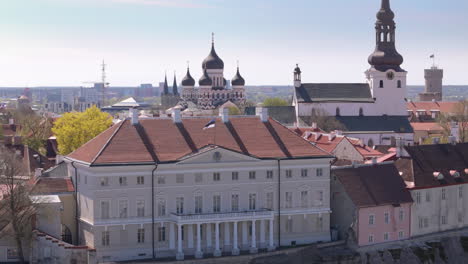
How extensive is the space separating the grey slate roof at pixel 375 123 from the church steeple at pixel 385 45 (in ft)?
22.3

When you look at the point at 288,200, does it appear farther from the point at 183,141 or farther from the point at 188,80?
the point at 188,80

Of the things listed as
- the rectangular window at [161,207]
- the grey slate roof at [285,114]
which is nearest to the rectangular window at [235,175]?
the rectangular window at [161,207]

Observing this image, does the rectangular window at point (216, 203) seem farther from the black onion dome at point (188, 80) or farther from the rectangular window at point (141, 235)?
the black onion dome at point (188, 80)

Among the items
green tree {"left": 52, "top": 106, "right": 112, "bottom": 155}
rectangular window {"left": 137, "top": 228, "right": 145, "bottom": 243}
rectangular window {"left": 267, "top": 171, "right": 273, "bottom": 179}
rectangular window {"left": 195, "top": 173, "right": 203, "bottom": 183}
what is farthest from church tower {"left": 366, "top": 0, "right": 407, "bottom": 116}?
rectangular window {"left": 137, "top": 228, "right": 145, "bottom": 243}

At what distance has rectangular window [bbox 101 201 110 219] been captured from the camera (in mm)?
55031

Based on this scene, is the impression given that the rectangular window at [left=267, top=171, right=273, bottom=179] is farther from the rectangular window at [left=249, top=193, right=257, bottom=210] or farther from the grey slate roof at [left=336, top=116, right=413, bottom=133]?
the grey slate roof at [left=336, top=116, right=413, bottom=133]

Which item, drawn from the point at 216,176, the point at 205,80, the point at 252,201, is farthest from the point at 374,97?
the point at 216,176

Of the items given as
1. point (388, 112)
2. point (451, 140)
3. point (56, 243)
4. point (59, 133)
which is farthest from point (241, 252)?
point (388, 112)

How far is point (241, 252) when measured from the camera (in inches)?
2283

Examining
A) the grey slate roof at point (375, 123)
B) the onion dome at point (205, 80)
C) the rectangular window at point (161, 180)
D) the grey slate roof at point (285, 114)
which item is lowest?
the rectangular window at point (161, 180)

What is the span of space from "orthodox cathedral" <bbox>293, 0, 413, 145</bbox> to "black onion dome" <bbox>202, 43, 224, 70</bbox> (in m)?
48.2

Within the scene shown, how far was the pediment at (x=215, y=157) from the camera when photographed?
57.0 meters

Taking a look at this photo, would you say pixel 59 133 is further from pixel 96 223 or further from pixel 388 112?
pixel 388 112

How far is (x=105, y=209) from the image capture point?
55.2 metres
